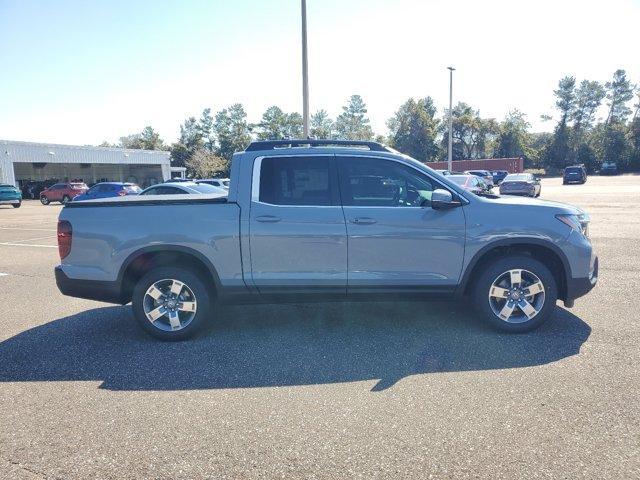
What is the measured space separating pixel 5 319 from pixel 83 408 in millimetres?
3098

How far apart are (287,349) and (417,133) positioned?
78808 millimetres

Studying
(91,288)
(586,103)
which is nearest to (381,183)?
(91,288)

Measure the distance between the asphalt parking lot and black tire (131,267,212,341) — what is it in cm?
13

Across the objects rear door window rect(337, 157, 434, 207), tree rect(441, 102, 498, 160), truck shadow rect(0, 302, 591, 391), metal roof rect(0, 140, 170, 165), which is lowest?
truck shadow rect(0, 302, 591, 391)

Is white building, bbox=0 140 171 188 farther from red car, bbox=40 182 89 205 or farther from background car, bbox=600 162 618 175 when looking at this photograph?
background car, bbox=600 162 618 175

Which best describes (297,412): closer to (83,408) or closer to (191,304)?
(83,408)

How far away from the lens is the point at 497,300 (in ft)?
15.6

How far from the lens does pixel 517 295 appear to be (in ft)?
15.5

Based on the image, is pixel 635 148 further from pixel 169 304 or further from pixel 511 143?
pixel 169 304

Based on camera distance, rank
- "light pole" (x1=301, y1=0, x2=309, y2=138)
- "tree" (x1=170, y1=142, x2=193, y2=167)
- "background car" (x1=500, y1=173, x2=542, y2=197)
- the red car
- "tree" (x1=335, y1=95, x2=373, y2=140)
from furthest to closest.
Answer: "tree" (x1=335, y1=95, x2=373, y2=140) → "tree" (x1=170, y1=142, x2=193, y2=167) → the red car → "background car" (x1=500, y1=173, x2=542, y2=197) → "light pole" (x1=301, y1=0, x2=309, y2=138)

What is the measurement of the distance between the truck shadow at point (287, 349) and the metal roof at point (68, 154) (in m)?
41.1

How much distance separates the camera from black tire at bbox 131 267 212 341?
4.67m

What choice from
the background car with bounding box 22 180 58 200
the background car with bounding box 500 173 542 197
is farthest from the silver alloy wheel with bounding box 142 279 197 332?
the background car with bounding box 22 180 58 200

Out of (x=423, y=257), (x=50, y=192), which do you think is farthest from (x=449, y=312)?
(x=50, y=192)
